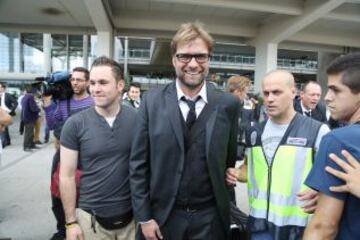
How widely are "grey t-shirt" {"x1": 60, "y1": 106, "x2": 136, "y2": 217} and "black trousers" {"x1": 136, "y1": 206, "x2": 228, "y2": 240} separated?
16.1 inches

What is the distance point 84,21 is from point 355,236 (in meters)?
19.8

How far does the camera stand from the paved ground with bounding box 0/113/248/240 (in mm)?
5039

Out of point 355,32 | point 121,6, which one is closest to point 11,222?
point 121,6

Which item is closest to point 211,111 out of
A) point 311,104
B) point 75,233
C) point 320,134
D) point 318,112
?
point 320,134

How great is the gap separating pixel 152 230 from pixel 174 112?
716mm

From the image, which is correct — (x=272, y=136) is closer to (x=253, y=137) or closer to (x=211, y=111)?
(x=253, y=137)

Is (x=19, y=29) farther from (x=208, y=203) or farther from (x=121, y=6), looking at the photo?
(x=208, y=203)

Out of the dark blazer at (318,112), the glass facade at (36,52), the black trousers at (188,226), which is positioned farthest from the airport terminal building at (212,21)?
the glass facade at (36,52)

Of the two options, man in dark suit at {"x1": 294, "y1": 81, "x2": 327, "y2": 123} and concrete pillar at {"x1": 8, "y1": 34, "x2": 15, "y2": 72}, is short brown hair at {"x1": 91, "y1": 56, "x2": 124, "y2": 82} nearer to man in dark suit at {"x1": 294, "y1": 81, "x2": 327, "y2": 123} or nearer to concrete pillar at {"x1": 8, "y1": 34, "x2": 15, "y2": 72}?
man in dark suit at {"x1": 294, "y1": 81, "x2": 327, "y2": 123}

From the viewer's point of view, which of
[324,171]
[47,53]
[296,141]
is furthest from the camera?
[47,53]

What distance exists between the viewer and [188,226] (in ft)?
7.84

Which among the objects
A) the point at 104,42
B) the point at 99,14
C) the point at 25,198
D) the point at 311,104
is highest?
the point at 99,14

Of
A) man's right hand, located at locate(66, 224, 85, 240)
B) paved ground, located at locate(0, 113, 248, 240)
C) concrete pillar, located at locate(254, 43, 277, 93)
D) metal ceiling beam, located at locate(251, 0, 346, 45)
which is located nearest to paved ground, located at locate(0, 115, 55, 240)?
paved ground, located at locate(0, 113, 248, 240)

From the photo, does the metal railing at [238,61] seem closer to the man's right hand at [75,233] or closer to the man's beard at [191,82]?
the man's right hand at [75,233]
